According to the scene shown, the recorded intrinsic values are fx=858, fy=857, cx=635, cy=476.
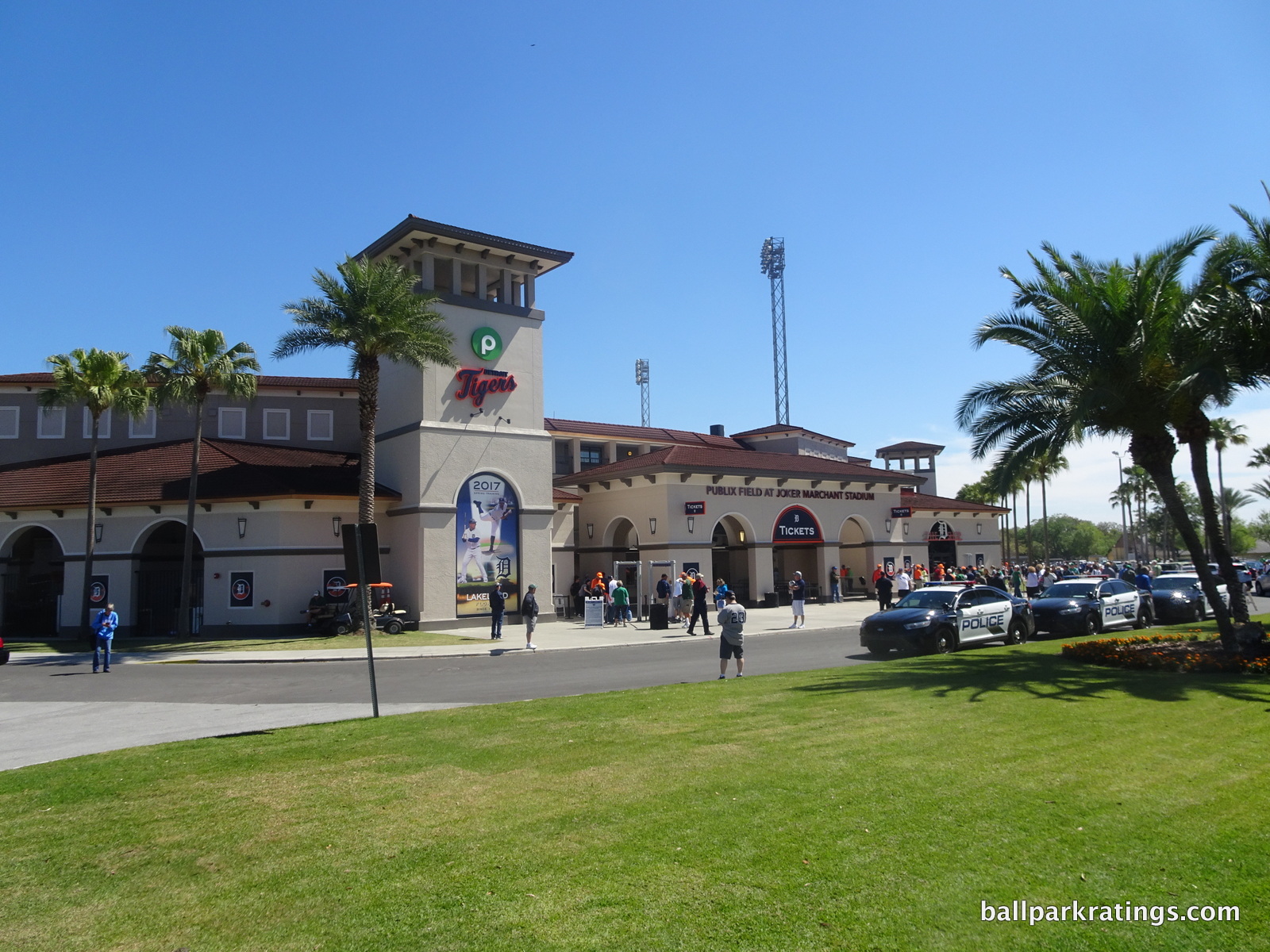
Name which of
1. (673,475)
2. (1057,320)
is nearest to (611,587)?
(673,475)

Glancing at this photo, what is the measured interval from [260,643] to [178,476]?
8451 mm

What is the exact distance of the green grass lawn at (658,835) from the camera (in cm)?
448

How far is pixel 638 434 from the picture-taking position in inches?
2020

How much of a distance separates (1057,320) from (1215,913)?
13348 millimetres

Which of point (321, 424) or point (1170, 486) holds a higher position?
point (321, 424)

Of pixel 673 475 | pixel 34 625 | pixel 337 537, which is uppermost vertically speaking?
pixel 673 475

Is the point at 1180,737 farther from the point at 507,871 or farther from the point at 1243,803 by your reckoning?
the point at 507,871

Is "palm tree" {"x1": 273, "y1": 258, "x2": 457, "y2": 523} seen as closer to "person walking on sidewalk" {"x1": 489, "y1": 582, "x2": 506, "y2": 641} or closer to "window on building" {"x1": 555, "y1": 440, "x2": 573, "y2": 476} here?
"person walking on sidewalk" {"x1": 489, "y1": 582, "x2": 506, "y2": 641}

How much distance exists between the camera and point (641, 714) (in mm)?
10469

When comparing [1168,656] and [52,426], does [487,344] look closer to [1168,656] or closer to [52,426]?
[52,426]

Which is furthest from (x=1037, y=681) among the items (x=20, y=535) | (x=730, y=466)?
(x=20, y=535)

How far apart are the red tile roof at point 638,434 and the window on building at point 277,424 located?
1399 cm

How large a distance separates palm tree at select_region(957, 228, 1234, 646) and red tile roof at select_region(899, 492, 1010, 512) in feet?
93.4

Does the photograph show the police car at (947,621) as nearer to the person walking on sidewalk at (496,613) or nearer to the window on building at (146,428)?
the person walking on sidewalk at (496,613)
